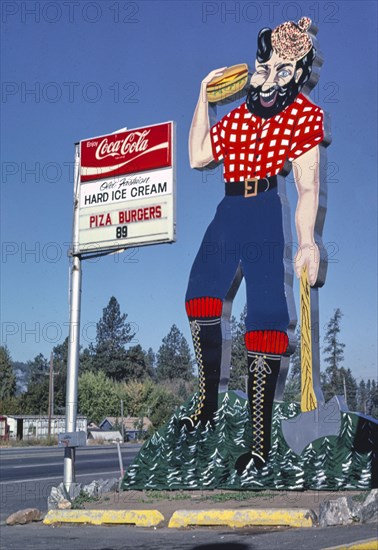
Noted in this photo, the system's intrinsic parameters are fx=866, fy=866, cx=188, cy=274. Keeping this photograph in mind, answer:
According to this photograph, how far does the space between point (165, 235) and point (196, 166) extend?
202cm

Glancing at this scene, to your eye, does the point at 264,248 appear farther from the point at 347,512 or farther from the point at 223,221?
the point at 347,512

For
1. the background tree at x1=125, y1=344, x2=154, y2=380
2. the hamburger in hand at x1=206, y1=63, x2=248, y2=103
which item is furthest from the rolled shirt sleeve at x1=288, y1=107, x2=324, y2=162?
the background tree at x1=125, y1=344, x2=154, y2=380

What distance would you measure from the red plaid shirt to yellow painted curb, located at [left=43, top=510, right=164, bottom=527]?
666 cm

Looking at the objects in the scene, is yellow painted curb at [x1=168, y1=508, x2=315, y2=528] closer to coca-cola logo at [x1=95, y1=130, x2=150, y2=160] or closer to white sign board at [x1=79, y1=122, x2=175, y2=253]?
white sign board at [x1=79, y1=122, x2=175, y2=253]

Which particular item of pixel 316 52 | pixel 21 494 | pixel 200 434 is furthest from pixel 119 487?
pixel 316 52

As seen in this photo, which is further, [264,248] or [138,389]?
[138,389]

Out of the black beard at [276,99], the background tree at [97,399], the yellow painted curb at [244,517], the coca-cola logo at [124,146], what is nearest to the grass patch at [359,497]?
the yellow painted curb at [244,517]

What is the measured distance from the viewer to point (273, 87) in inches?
658

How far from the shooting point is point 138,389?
7775 centimetres

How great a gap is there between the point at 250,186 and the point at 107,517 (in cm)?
671

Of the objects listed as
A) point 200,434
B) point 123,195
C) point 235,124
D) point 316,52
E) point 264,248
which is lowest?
point 200,434

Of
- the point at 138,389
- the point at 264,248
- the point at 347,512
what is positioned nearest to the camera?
the point at 347,512

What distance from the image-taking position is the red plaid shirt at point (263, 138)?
16.1 metres

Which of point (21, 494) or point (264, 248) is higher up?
point (264, 248)
